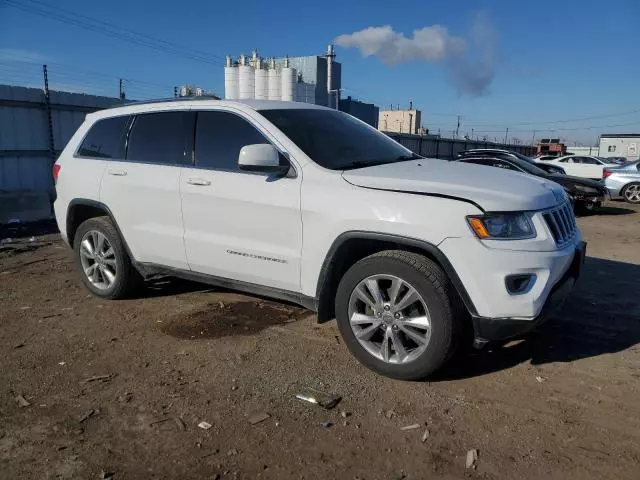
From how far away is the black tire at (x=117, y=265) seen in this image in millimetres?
5098

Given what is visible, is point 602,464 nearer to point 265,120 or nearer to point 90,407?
point 90,407

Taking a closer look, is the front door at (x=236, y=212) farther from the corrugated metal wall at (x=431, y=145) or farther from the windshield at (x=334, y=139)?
the corrugated metal wall at (x=431, y=145)

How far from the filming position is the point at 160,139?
477 centimetres

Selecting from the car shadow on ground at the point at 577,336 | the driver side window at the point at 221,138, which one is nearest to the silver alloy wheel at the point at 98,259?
the driver side window at the point at 221,138

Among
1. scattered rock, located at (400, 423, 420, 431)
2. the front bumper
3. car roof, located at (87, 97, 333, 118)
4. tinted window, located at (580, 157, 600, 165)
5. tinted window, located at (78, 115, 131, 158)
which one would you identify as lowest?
scattered rock, located at (400, 423, 420, 431)

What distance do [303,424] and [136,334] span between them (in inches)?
80.2

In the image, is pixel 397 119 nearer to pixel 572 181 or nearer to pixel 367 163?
pixel 572 181

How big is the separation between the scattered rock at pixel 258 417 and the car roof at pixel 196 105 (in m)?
2.40

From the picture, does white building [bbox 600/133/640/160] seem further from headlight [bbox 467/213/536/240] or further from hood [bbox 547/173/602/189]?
headlight [bbox 467/213/536/240]

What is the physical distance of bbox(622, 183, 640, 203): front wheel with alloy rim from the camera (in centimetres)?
1573

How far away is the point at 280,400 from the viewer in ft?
10.9

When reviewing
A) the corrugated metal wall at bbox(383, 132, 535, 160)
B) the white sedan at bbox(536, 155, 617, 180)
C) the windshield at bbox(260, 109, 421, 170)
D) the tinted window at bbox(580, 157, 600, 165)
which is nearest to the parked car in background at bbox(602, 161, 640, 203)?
the corrugated metal wall at bbox(383, 132, 535, 160)

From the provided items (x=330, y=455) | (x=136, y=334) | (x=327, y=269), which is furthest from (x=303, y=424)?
(x=136, y=334)

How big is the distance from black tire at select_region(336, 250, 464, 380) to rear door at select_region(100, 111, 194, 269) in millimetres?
1812
